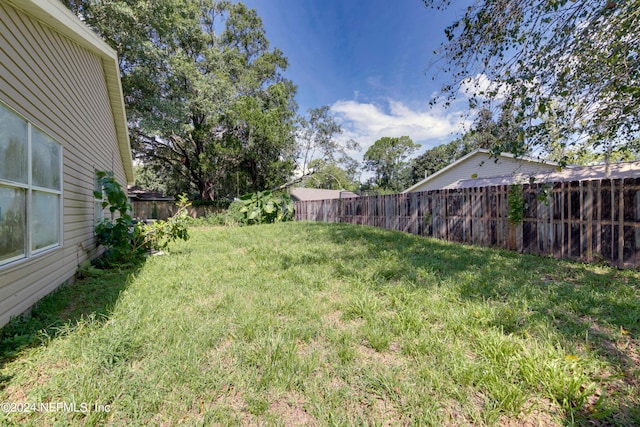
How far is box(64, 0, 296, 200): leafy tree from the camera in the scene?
1141 centimetres

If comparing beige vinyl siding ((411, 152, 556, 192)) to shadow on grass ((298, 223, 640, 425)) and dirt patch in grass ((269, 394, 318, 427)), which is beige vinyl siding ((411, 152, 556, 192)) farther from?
dirt patch in grass ((269, 394, 318, 427))

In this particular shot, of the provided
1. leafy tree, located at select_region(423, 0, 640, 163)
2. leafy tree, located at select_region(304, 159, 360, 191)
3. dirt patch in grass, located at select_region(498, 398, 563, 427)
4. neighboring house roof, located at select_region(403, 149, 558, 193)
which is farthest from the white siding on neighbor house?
leafy tree, located at select_region(304, 159, 360, 191)

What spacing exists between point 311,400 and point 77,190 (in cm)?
495

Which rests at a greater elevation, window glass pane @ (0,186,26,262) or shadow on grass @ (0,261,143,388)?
window glass pane @ (0,186,26,262)

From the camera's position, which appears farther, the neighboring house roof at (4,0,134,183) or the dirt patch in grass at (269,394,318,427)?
the neighboring house roof at (4,0,134,183)

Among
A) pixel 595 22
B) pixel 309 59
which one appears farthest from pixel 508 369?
pixel 309 59

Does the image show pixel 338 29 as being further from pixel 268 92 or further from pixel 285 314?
pixel 285 314

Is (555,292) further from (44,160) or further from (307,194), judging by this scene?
(307,194)

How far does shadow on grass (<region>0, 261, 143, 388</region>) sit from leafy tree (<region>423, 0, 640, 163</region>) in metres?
5.66

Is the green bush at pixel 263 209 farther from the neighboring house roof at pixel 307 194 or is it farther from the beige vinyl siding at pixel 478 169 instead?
the neighboring house roof at pixel 307 194

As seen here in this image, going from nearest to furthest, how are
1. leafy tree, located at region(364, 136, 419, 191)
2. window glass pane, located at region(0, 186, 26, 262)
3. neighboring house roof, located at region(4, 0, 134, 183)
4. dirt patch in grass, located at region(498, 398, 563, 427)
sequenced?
dirt patch in grass, located at region(498, 398, 563, 427), window glass pane, located at region(0, 186, 26, 262), neighboring house roof, located at region(4, 0, 134, 183), leafy tree, located at region(364, 136, 419, 191)

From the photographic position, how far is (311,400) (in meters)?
1.44

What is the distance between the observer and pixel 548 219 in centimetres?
482

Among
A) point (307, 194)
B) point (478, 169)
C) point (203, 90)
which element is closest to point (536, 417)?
point (478, 169)
